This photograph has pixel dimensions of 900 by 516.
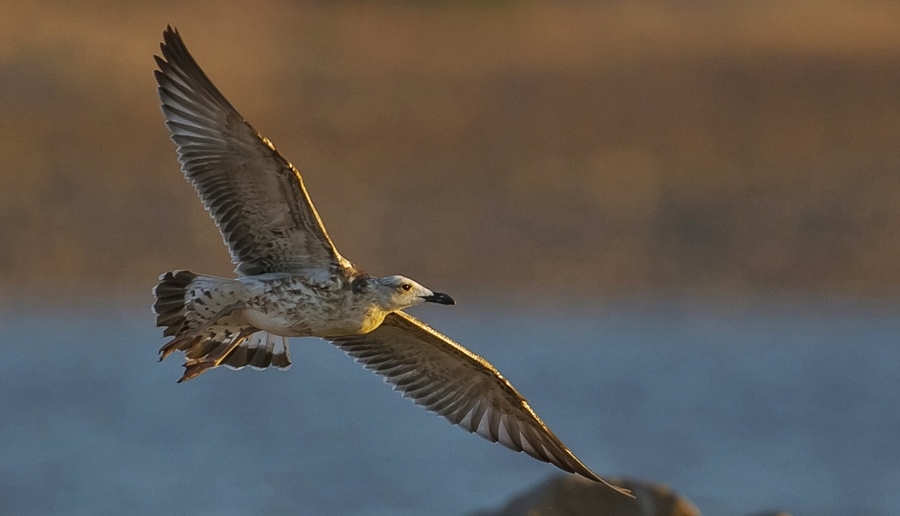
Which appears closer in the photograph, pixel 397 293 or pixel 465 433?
pixel 397 293

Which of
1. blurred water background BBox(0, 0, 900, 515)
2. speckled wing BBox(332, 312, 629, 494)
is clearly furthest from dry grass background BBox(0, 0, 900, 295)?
speckled wing BBox(332, 312, 629, 494)

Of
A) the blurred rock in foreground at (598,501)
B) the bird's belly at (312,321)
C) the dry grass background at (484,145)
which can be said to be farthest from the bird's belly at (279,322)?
the dry grass background at (484,145)

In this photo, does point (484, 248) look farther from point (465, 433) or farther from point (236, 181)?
point (236, 181)

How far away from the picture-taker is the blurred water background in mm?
13594

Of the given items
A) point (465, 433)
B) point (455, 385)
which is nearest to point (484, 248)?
point (465, 433)

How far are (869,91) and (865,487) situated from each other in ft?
27.6

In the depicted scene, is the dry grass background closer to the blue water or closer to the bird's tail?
the blue water

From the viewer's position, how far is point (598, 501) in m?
8.95

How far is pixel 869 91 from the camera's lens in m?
20.5

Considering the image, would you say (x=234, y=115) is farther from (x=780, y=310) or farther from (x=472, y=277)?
(x=780, y=310)

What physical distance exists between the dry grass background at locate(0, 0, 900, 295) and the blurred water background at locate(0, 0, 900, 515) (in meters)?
0.04

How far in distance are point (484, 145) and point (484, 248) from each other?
186 centimetres

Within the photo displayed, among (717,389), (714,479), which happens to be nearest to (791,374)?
(717,389)

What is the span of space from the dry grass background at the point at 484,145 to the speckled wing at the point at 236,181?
735cm
